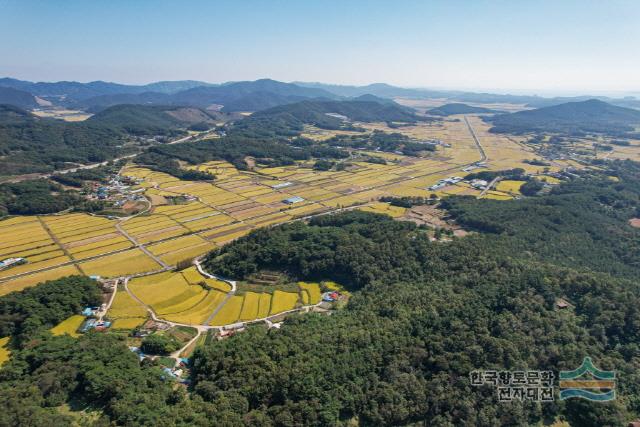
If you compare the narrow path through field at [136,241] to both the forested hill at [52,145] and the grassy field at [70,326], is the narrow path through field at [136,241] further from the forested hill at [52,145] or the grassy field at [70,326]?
the forested hill at [52,145]

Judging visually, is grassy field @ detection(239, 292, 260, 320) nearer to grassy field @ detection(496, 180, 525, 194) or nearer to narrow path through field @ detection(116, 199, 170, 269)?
narrow path through field @ detection(116, 199, 170, 269)

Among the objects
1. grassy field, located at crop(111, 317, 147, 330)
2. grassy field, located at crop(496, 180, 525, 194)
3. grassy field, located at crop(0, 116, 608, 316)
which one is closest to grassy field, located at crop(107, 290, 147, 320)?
grassy field, located at crop(111, 317, 147, 330)

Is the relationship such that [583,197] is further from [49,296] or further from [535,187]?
[49,296]

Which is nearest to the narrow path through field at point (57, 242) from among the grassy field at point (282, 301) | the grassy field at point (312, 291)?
the grassy field at point (282, 301)

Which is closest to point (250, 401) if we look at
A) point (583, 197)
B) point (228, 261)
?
point (228, 261)

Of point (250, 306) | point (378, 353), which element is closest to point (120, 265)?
point (250, 306)
